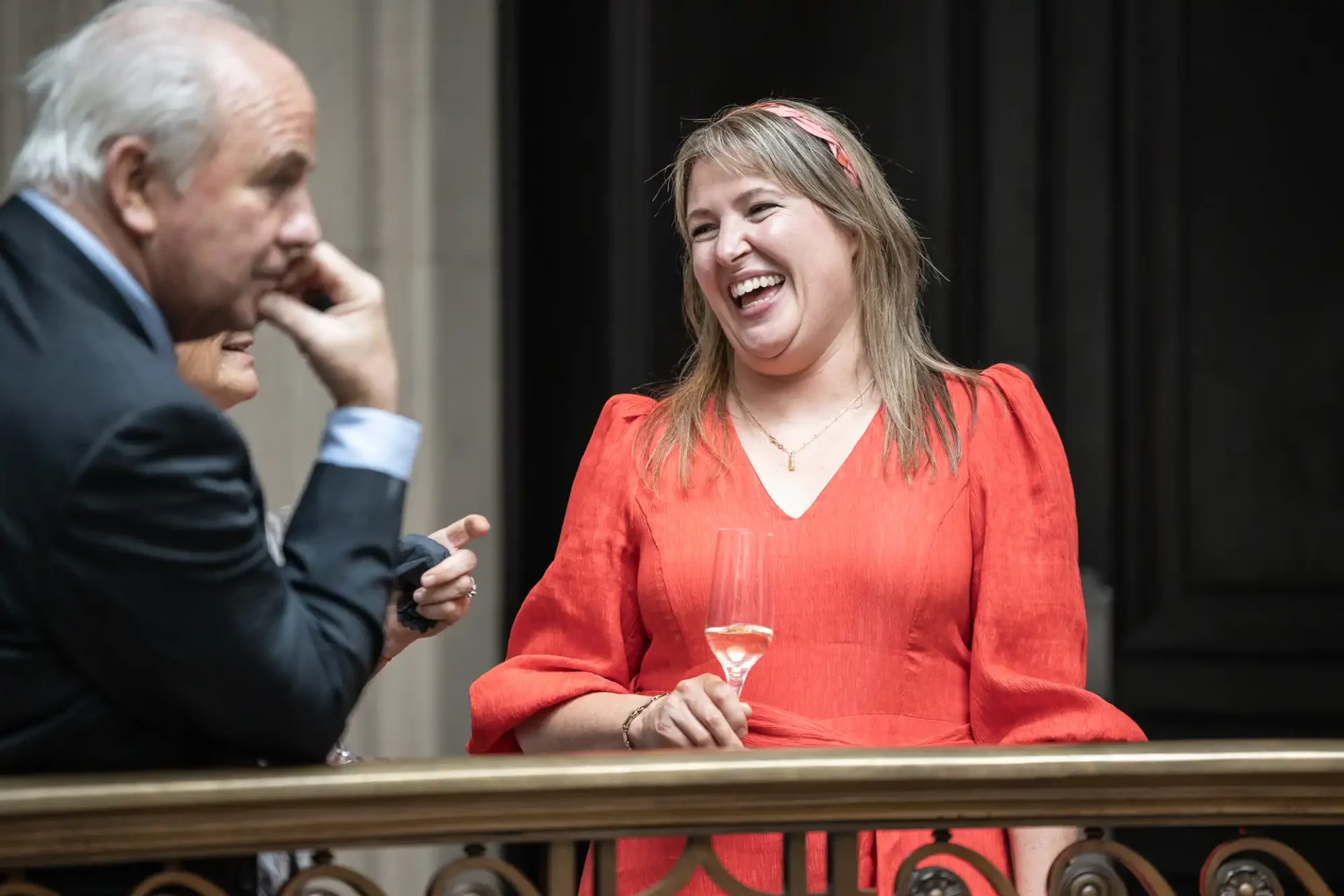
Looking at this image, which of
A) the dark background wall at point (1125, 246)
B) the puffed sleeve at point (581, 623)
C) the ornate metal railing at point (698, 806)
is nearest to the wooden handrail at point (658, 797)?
the ornate metal railing at point (698, 806)

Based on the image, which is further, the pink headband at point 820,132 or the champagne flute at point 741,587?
the pink headband at point 820,132

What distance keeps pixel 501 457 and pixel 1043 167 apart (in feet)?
4.45

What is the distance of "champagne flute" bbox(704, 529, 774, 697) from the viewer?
1.80 metres

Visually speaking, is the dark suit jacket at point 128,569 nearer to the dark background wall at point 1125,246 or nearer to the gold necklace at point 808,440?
the gold necklace at point 808,440

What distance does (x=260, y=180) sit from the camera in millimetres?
1351

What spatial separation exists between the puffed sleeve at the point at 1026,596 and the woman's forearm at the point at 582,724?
465 millimetres

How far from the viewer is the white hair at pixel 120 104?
130 cm

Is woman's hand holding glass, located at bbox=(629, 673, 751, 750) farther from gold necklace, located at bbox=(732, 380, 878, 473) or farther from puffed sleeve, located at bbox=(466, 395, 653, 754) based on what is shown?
gold necklace, located at bbox=(732, 380, 878, 473)

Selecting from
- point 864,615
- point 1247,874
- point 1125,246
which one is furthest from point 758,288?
point 1125,246

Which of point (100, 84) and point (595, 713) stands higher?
point (100, 84)

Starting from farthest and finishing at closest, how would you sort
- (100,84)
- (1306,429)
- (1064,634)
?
(1306,429), (1064,634), (100,84)

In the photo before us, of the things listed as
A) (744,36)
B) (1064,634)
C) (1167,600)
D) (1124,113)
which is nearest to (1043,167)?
(1124,113)

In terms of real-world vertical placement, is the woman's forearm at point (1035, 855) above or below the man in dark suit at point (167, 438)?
below

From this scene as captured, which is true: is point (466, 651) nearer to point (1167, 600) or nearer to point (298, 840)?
point (1167, 600)
